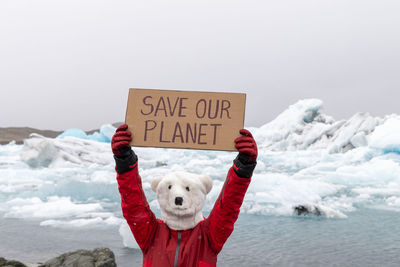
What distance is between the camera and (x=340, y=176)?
1330 centimetres

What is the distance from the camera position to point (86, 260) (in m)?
5.09

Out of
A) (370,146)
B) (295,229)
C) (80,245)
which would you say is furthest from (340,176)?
(80,245)

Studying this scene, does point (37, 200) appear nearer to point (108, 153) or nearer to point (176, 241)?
point (108, 153)

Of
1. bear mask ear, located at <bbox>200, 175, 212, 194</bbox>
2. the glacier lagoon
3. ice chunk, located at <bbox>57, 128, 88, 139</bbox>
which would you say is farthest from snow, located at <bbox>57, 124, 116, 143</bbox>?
bear mask ear, located at <bbox>200, 175, 212, 194</bbox>

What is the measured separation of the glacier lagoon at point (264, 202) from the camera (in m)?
6.62

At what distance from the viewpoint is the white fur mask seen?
2037mm

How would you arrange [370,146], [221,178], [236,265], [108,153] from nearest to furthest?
[236,265]
[221,178]
[370,146]
[108,153]

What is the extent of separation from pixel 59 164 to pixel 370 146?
1391cm

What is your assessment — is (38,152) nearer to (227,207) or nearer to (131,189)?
(131,189)

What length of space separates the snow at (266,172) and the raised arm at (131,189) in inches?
197

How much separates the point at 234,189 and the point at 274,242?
5658mm

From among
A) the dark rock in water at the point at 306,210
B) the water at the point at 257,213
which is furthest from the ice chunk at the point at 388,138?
the dark rock in water at the point at 306,210

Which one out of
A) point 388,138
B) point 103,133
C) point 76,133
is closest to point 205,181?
Result: point 388,138

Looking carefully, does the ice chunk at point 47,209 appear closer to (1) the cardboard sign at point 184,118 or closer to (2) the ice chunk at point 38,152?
(2) the ice chunk at point 38,152
